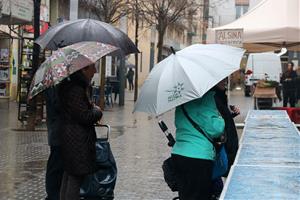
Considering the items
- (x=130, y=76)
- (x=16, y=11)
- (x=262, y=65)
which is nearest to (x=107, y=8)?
(x=16, y=11)

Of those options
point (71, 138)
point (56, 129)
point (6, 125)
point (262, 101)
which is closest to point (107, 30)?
point (56, 129)

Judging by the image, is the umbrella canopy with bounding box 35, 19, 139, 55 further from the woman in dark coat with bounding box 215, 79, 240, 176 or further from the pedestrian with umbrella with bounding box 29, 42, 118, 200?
the woman in dark coat with bounding box 215, 79, 240, 176

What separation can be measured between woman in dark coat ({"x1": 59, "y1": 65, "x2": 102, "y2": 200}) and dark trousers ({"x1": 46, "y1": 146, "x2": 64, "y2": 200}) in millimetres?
697

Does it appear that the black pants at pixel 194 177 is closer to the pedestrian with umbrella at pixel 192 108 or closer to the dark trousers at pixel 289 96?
the pedestrian with umbrella at pixel 192 108

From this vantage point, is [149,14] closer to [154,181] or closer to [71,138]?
[154,181]

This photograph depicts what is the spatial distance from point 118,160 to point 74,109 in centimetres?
522

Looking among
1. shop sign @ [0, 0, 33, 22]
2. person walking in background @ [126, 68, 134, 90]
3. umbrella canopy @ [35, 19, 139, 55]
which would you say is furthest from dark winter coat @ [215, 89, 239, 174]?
person walking in background @ [126, 68, 134, 90]

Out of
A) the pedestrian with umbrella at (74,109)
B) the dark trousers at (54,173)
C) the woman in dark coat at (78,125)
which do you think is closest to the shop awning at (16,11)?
the dark trousers at (54,173)

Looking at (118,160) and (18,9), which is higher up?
(18,9)

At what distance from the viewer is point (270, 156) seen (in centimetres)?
586

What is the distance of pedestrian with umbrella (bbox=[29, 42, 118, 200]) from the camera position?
579 cm

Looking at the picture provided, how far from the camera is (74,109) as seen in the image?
18.9 ft

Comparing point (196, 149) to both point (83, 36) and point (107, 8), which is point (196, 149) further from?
point (107, 8)

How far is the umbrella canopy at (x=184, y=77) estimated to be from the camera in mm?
5176
